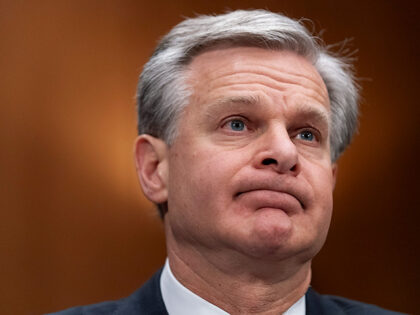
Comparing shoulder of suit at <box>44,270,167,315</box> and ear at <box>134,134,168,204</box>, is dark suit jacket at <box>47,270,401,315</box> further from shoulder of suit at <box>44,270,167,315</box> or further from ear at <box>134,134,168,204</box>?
ear at <box>134,134,168,204</box>

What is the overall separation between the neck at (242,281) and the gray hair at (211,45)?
32 cm

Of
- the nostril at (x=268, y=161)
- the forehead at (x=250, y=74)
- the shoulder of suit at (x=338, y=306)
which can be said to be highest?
the forehead at (x=250, y=74)

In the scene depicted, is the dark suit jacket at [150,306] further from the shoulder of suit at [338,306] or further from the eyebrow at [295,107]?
the eyebrow at [295,107]

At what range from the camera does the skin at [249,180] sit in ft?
5.26

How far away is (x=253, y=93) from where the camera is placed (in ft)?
5.56

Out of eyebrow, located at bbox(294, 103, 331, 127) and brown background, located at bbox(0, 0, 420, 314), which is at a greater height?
eyebrow, located at bbox(294, 103, 331, 127)

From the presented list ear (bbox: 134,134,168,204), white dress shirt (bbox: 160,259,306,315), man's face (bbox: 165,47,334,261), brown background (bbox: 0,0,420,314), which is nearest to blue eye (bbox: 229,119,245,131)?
man's face (bbox: 165,47,334,261)

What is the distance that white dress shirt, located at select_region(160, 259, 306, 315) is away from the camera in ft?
5.63

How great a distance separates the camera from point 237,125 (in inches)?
67.1

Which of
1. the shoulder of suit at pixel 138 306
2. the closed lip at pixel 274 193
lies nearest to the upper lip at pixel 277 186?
the closed lip at pixel 274 193

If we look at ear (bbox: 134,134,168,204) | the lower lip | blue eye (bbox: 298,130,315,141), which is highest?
→ blue eye (bbox: 298,130,315,141)

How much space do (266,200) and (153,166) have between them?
413 mm

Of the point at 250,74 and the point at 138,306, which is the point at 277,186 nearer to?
the point at 250,74

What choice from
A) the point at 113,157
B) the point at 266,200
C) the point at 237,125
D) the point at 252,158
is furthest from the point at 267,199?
the point at 113,157
